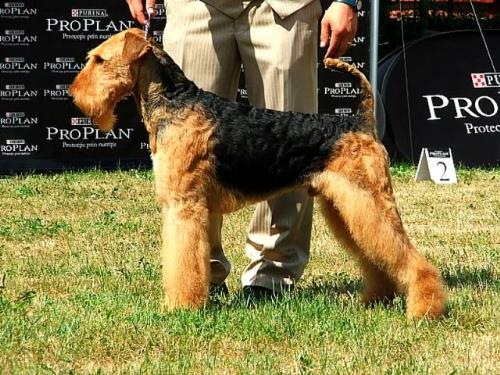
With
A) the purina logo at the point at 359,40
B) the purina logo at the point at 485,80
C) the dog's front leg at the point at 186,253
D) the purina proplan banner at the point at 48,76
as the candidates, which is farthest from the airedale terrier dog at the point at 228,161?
the purina logo at the point at 485,80

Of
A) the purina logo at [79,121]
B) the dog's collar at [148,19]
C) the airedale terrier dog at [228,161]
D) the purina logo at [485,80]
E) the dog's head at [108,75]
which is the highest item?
the purina logo at [485,80]

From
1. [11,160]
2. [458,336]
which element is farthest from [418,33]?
[458,336]

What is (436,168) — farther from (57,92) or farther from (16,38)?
(16,38)

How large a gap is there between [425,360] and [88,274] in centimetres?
246

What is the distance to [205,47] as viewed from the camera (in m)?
5.08

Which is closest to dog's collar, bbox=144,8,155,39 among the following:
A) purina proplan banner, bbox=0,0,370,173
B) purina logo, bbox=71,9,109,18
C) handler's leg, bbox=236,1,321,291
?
handler's leg, bbox=236,1,321,291

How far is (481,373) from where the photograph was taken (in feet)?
12.8

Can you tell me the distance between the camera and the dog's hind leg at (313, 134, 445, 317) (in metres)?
4.55

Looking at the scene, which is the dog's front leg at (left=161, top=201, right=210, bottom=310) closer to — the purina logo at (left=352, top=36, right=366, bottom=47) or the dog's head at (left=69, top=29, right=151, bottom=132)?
the dog's head at (left=69, top=29, right=151, bottom=132)

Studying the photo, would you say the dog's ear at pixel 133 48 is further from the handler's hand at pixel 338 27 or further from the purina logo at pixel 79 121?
the purina logo at pixel 79 121

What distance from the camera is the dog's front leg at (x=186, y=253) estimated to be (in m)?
4.50

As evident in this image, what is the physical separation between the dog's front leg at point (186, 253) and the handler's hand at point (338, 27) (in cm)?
111

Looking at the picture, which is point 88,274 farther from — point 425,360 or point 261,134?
point 425,360

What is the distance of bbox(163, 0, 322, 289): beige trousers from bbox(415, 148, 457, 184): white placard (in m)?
4.65
